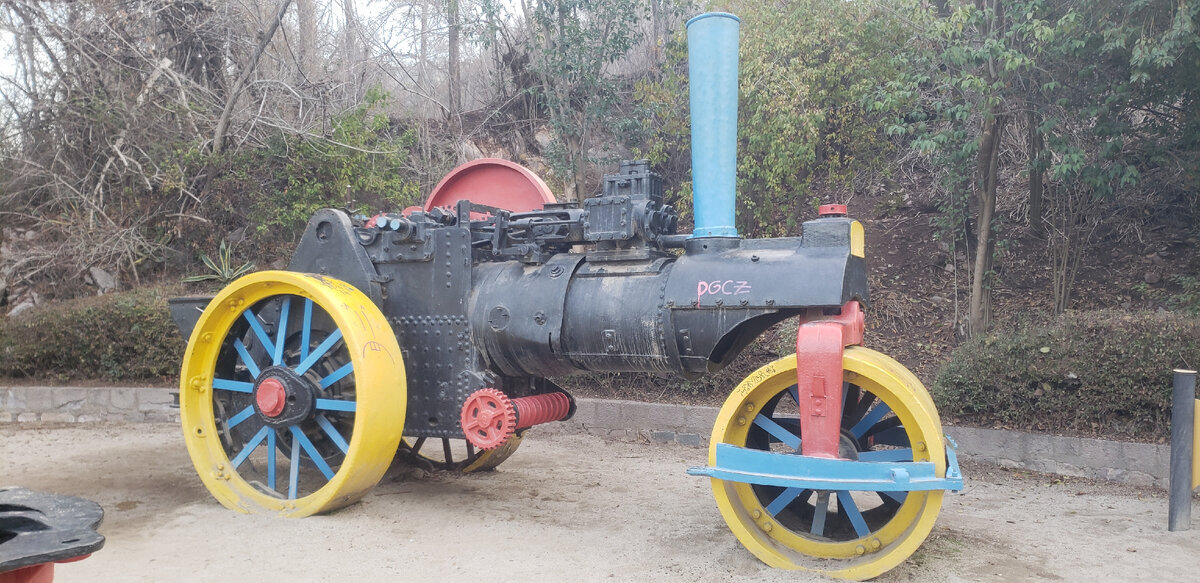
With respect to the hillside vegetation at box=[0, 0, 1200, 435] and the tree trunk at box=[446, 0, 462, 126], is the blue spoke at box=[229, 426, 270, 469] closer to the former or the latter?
the hillside vegetation at box=[0, 0, 1200, 435]

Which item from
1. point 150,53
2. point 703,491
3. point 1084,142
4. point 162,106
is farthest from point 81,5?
point 1084,142

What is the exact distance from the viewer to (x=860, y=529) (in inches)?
143

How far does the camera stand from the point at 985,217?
7.57 metres

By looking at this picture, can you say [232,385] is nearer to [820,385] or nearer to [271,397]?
[271,397]

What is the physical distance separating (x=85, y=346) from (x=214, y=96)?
373 cm

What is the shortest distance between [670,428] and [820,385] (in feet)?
11.8

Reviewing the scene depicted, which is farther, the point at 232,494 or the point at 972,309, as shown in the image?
the point at 972,309

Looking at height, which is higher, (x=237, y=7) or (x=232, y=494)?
(x=237, y=7)

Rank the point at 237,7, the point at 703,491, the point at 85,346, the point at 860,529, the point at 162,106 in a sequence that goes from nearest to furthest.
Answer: the point at 860,529, the point at 703,491, the point at 85,346, the point at 162,106, the point at 237,7

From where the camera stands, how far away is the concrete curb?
17.8 ft

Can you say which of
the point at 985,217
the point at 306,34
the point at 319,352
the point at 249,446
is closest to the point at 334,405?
the point at 319,352

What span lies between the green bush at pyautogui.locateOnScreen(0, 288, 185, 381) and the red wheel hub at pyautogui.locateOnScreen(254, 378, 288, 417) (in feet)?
14.7

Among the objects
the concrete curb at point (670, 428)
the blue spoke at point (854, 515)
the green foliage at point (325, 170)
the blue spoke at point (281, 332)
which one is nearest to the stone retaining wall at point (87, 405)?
the concrete curb at point (670, 428)

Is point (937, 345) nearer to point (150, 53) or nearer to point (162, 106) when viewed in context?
point (162, 106)
